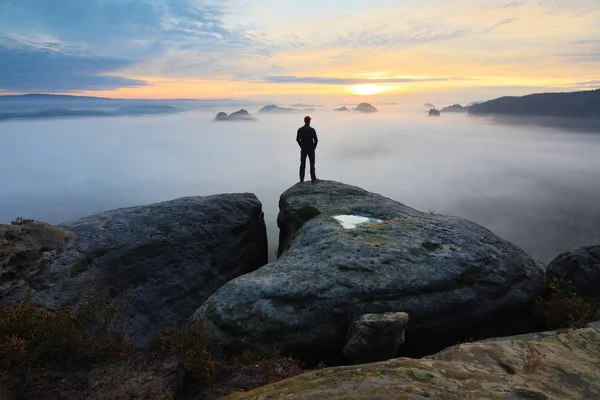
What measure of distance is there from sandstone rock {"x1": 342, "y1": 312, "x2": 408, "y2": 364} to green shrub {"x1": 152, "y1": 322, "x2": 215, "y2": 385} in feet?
14.3

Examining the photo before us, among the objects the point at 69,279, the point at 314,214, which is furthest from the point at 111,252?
the point at 314,214

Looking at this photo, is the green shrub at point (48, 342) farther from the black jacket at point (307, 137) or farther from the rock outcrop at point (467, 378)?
the black jacket at point (307, 137)

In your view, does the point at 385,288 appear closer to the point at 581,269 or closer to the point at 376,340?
the point at 376,340

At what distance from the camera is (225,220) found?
885 inches

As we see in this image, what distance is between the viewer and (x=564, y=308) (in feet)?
46.5

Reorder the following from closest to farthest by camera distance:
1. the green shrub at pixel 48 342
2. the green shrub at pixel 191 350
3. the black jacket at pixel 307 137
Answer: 1. the green shrub at pixel 48 342
2. the green shrub at pixel 191 350
3. the black jacket at pixel 307 137

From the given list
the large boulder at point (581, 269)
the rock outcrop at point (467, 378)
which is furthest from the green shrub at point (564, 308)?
the rock outcrop at point (467, 378)

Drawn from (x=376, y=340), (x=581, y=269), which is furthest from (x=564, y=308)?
(x=376, y=340)

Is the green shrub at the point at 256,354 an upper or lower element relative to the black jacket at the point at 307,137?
lower

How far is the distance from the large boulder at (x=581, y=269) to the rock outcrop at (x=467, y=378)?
693 centimetres

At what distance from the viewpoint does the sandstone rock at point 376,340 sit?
11.0 meters

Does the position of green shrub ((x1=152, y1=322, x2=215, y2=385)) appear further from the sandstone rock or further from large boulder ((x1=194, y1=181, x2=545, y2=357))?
the sandstone rock

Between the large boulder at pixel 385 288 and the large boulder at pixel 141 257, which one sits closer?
the large boulder at pixel 385 288

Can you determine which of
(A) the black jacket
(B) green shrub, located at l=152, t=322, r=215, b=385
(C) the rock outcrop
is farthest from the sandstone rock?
(A) the black jacket
